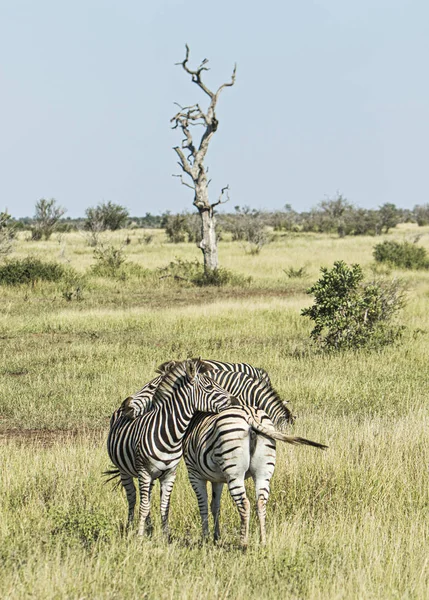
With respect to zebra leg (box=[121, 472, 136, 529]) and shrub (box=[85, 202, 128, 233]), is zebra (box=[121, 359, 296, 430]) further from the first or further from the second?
shrub (box=[85, 202, 128, 233])

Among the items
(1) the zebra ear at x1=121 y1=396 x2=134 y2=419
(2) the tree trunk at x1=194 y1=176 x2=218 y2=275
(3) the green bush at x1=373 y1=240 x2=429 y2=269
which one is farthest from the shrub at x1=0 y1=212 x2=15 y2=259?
(1) the zebra ear at x1=121 y1=396 x2=134 y2=419

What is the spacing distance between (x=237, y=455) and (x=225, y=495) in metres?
1.73

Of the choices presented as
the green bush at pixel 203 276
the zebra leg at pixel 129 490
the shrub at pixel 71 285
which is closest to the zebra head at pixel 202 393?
the zebra leg at pixel 129 490

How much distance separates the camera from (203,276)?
102 ft

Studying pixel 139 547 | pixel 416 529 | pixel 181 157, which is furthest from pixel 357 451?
pixel 181 157

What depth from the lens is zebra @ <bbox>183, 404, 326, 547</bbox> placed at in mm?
5398

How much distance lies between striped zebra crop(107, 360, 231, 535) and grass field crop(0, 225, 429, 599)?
1.35 feet

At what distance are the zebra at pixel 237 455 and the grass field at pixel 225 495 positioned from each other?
12.1 inches

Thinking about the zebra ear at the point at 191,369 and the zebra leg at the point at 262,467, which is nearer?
the zebra leg at the point at 262,467

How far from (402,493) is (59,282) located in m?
22.4

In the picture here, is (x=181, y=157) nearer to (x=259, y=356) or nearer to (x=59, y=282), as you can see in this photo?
(x=59, y=282)

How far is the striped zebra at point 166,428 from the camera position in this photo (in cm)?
577

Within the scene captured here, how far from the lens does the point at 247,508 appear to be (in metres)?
5.38

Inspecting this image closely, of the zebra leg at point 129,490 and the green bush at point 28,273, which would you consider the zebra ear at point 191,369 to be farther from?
the green bush at point 28,273
